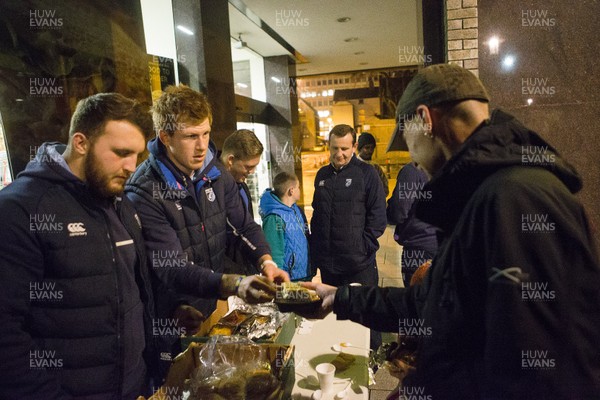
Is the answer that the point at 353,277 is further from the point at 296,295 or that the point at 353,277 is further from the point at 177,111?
the point at 177,111

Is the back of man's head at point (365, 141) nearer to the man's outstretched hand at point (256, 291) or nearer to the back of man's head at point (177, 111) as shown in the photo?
the back of man's head at point (177, 111)

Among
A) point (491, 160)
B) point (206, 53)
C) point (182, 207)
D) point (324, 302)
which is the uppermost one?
point (206, 53)

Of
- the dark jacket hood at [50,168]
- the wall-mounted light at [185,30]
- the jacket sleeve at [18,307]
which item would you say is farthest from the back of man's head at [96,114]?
the wall-mounted light at [185,30]

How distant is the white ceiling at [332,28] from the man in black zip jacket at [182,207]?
368 centimetres

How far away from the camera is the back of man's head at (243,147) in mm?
3418

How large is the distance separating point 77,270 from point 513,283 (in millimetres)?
1769

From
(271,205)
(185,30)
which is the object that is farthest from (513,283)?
(185,30)

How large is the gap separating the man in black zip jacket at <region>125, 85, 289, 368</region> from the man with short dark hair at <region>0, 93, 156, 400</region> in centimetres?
23

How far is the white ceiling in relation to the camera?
654 centimetres

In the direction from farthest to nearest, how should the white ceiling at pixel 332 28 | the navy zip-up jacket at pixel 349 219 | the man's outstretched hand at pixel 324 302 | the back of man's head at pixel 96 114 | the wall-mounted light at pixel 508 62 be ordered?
the white ceiling at pixel 332 28
the navy zip-up jacket at pixel 349 219
the wall-mounted light at pixel 508 62
the man's outstretched hand at pixel 324 302
the back of man's head at pixel 96 114

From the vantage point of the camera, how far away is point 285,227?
3.52 m

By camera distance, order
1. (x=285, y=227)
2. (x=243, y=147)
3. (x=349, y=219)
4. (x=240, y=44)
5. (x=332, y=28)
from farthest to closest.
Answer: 1. (x=240, y=44)
2. (x=332, y=28)
3. (x=349, y=219)
4. (x=285, y=227)
5. (x=243, y=147)

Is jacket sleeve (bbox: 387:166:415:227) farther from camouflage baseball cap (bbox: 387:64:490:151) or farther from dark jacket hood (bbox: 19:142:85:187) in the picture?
dark jacket hood (bbox: 19:142:85:187)

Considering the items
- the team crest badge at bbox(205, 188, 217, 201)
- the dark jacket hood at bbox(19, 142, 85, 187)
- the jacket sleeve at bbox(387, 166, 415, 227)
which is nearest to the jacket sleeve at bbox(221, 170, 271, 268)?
the team crest badge at bbox(205, 188, 217, 201)
